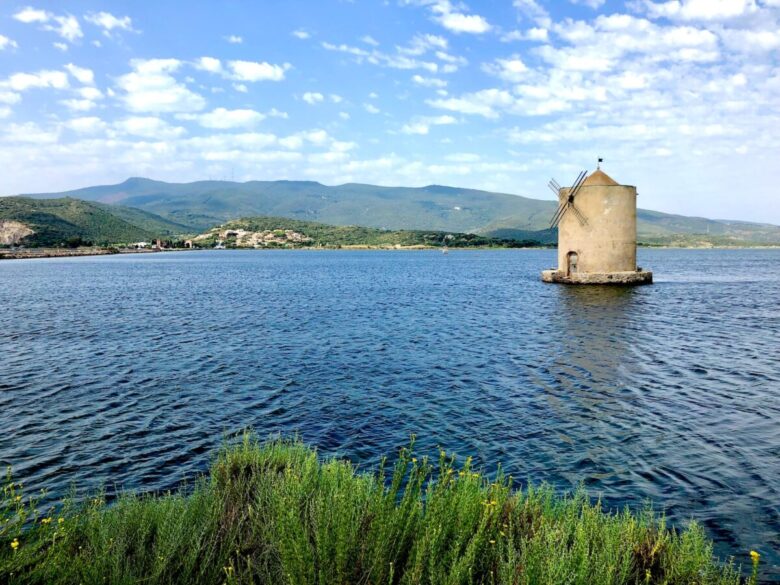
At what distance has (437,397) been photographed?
18.9 metres

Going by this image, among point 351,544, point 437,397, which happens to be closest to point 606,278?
point 437,397

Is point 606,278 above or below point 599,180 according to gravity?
below

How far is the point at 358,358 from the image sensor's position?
84.7 feet

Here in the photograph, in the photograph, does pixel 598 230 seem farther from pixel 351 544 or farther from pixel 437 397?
pixel 351 544

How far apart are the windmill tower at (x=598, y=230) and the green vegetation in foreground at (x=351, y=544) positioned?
48822mm

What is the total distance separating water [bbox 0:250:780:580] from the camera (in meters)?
12.5

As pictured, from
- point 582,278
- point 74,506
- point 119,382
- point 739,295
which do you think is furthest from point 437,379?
point 739,295

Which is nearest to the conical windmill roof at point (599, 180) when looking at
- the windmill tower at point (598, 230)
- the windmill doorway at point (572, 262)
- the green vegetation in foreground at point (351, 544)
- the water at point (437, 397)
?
the windmill tower at point (598, 230)

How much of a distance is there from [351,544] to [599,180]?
5360cm

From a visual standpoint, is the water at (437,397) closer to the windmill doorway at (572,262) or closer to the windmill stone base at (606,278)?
the windmill stone base at (606,278)

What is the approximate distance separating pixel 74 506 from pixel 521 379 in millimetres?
15364

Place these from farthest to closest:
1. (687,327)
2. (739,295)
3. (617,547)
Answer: (739,295), (687,327), (617,547)

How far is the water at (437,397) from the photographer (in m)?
12.5

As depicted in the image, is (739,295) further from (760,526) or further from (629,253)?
(760,526)
